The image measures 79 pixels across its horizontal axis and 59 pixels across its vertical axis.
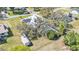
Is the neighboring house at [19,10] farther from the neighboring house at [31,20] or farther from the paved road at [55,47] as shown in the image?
the paved road at [55,47]

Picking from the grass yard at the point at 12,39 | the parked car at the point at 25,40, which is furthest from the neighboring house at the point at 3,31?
the parked car at the point at 25,40

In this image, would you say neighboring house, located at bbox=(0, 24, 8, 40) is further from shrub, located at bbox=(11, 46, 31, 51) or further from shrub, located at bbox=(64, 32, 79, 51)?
shrub, located at bbox=(64, 32, 79, 51)

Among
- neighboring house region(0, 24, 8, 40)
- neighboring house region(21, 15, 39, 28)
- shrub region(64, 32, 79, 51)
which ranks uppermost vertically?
neighboring house region(21, 15, 39, 28)

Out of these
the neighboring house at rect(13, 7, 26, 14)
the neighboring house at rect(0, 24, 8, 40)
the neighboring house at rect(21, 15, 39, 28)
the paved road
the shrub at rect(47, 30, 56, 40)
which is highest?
the neighboring house at rect(13, 7, 26, 14)

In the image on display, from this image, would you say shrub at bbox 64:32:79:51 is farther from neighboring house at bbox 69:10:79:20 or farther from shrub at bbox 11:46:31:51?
shrub at bbox 11:46:31:51

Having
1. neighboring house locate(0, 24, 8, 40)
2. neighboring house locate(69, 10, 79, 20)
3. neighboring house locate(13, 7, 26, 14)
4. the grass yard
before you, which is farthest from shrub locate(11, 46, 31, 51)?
neighboring house locate(69, 10, 79, 20)

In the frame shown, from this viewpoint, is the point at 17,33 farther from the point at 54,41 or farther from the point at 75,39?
the point at 75,39

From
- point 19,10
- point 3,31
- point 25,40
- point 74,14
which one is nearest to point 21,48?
point 25,40

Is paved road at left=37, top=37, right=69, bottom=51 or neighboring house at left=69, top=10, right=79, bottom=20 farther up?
neighboring house at left=69, top=10, right=79, bottom=20

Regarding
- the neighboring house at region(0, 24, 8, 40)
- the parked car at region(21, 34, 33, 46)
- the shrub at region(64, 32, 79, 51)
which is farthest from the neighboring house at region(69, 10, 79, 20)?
the neighboring house at region(0, 24, 8, 40)
